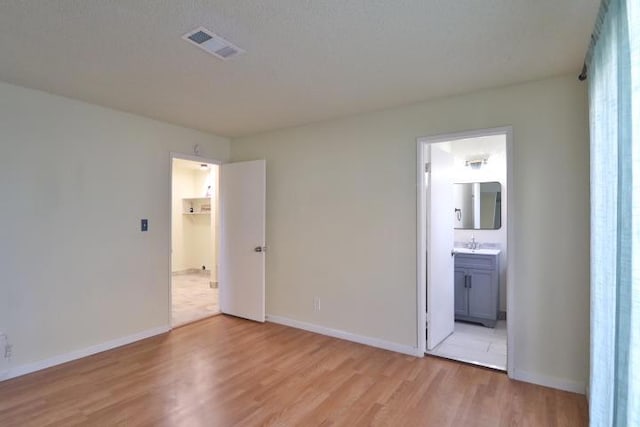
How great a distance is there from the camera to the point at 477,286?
430 centimetres

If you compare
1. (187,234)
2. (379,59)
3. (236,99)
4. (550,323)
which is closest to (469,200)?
(550,323)

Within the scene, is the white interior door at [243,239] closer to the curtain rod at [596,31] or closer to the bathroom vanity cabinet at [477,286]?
the bathroom vanity cabinet at [477,286]

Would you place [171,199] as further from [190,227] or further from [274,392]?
[190,227]

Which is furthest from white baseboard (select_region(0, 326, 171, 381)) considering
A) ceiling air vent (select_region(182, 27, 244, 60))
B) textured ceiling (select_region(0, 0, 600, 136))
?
ceiling air vent (select_region(182, 27, 244, 60))

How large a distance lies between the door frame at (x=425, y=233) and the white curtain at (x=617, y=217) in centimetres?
100

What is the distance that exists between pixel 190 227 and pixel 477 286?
6226 millimetres

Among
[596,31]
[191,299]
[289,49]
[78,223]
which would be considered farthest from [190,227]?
[596,31]

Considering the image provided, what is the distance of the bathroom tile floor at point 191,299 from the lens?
4551mm

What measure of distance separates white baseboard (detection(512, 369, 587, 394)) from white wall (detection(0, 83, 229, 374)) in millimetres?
3613

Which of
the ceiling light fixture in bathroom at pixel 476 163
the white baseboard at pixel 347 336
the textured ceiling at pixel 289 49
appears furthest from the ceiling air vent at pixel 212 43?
the ceiling light fixture in bathroom at pixel 476 163

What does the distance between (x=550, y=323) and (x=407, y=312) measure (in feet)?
3.82

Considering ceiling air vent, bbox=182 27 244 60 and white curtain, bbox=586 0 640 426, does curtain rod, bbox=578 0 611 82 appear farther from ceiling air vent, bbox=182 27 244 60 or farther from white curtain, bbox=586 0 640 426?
ceiling air vent, bbox=182 27 244 60

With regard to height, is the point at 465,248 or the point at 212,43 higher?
the point at 212,43

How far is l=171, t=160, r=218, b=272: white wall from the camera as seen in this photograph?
25.4 feet
